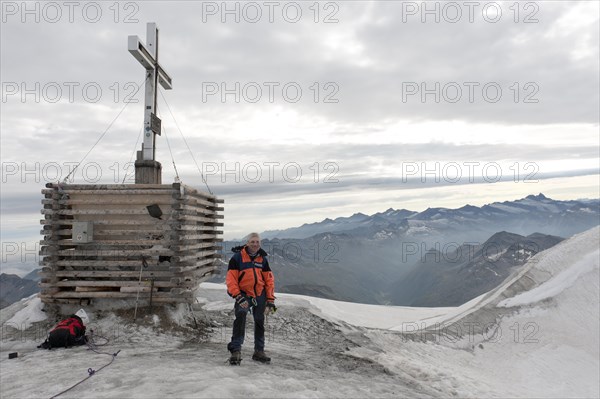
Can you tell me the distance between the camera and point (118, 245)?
11602 mm

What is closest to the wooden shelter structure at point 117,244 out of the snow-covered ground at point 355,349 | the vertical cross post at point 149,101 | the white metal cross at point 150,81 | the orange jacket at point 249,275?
the snow-covered ground at point 355,349

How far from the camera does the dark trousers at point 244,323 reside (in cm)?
816

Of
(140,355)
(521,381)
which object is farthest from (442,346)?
(140,355)

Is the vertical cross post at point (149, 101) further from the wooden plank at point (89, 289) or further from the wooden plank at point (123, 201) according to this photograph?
the wooden plank at point (89, 289)

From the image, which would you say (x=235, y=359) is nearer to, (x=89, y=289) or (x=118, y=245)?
(x=118, y=245)

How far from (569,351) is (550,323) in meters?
1.73

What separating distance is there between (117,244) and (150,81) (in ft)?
18.0

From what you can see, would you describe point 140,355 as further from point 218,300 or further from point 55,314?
point 218,300

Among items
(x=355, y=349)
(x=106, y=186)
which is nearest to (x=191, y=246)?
(x=106, y=186)

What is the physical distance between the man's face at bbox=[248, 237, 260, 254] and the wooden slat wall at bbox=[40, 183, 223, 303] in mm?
3553

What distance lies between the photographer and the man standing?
8164 mm

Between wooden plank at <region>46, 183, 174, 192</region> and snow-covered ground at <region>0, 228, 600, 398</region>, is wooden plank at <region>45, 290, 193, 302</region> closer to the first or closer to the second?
snow-covered ground at <region>0, 228, 600, 398</region>

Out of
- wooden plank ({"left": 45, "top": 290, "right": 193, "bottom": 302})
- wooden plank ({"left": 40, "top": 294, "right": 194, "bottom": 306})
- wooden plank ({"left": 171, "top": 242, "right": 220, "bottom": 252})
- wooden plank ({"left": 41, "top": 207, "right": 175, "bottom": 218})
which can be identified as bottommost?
wooden plank ({"left": 40, "top": 294, "right": 194, "bottom": 306})

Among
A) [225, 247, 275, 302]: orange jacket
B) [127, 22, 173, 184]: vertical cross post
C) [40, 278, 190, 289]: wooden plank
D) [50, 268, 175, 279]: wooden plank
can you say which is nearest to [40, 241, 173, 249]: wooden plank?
[50, 268, 175, 279]: wooden plank
